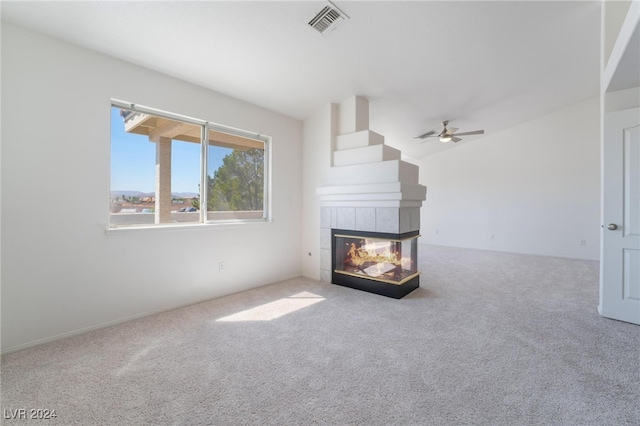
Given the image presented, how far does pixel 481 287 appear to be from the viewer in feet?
12.9

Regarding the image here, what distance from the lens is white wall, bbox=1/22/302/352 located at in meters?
2.18

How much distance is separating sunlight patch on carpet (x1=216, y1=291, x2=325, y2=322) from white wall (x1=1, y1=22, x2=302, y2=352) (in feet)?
2.49

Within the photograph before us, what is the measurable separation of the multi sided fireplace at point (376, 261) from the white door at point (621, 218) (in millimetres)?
1982

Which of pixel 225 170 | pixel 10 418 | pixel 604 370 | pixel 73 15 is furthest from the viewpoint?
pixel 225 170

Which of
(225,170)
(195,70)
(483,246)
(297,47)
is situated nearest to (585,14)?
(297,47)

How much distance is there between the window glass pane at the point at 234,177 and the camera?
3.59 meters

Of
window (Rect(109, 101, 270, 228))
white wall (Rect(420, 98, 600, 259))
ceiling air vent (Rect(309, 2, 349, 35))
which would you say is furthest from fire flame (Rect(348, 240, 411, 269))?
white wall (Rect(420, 98, 600, 259))

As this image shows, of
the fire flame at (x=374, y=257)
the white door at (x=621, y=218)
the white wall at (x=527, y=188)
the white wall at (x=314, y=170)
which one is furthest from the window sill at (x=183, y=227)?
the white wall at (x=527, y=188)

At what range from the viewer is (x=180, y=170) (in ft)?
10.8

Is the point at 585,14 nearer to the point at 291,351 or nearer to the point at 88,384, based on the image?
the point at 291,351

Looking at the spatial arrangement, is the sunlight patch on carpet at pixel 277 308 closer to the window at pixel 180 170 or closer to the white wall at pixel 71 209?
the white wall at pixel 71 209

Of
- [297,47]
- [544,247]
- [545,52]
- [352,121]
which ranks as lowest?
[544,247]

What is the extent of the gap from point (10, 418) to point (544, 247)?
27.6 ft

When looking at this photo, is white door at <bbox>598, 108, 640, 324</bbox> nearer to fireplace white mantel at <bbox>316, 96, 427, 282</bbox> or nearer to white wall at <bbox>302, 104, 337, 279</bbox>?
fireplace white mantel at <bbox>316, 96, 427, 282</bbox>
